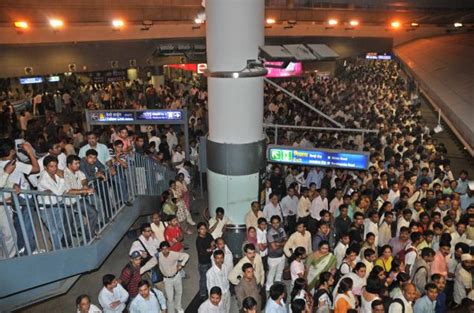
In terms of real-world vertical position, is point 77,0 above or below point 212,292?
above

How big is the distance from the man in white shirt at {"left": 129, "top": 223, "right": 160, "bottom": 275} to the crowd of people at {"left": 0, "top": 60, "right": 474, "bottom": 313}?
0.02 meters

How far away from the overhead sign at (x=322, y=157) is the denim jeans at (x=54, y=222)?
4.15 meters

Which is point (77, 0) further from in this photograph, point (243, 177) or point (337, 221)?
point (337, 221)

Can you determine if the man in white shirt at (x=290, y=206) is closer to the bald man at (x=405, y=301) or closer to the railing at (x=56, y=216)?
the railing at (x=56, y=216)

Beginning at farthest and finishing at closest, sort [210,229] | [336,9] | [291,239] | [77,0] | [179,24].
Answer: [336,9], [179,24], [77,0], [210,229], [291,239]

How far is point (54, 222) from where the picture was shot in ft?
21.4

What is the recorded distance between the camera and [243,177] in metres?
8.97

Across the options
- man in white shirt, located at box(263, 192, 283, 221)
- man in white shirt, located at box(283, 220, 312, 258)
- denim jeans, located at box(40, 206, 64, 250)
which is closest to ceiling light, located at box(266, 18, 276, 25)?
man in white shirt, located at box(263, 192, 283, 221)

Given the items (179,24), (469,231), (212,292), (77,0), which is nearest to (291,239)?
(212,292)

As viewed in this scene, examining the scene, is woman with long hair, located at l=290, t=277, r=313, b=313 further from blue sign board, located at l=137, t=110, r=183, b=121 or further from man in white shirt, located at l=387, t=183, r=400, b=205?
blue sign board, located at l=137, t=110, r=183, b=121

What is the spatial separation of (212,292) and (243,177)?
3.38 metres

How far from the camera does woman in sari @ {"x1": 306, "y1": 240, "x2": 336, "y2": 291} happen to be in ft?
22.6

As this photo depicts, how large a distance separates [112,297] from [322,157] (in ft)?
15.0

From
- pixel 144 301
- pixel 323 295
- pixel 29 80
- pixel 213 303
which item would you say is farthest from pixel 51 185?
pixel 29 80
